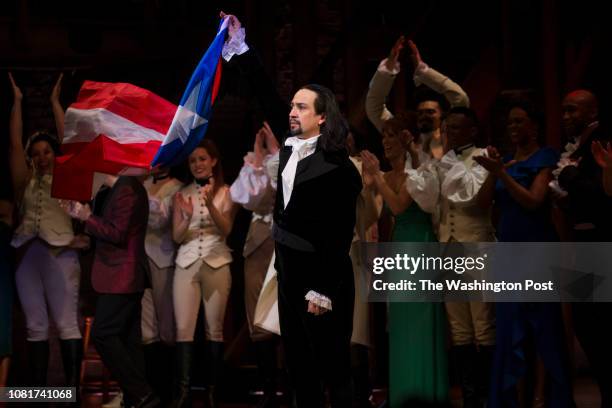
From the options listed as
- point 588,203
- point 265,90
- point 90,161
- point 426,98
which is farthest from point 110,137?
point 588,203

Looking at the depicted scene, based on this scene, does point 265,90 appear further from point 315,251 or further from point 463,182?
point 463,182

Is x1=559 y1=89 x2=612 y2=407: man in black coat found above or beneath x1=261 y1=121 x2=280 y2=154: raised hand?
beneath

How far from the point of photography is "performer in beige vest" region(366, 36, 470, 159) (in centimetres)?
608

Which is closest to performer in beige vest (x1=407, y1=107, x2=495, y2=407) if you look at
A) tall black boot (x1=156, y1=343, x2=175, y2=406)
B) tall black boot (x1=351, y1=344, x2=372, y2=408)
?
tall black boot (x1=351, y1=344, x2=372, y2=408)

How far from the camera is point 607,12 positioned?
6.86 meters

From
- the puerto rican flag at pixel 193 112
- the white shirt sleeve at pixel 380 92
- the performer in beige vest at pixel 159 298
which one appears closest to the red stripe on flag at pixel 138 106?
the puerto rican flag at pixel 193 112

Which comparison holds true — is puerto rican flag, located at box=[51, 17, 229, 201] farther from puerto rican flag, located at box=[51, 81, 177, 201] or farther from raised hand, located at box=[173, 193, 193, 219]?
raised hand, located at box=[173, 193, 193, 219]

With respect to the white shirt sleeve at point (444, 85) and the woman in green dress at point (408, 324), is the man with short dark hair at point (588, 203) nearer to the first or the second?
the woman in green dress at point (408, 324)

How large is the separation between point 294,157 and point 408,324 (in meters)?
1.51

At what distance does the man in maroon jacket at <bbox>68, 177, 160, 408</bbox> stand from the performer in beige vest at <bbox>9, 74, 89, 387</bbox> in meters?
0.41

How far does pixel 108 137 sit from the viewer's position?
5.60m

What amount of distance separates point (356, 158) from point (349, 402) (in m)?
1.77

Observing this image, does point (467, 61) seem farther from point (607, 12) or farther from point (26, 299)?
point (26, 299)

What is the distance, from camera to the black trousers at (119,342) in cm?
594
